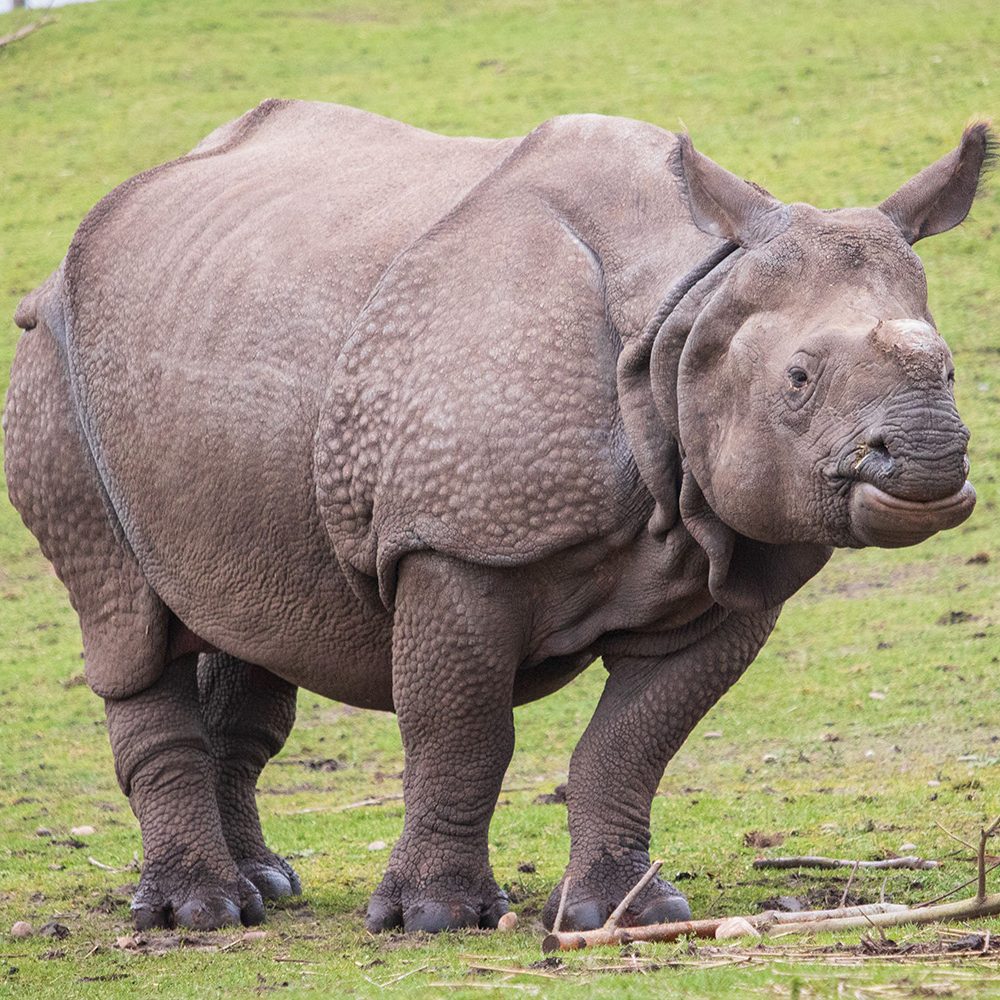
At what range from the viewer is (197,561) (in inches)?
309

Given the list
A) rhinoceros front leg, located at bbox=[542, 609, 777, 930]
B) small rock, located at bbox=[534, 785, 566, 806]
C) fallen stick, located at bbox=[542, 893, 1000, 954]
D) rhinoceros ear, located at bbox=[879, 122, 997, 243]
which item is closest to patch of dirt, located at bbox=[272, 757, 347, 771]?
small rock, located at bbox=[534, 785, 566, 806]

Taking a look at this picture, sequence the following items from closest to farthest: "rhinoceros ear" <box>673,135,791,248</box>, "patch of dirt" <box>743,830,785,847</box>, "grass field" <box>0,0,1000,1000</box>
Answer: "rhinoceros ear" <box>673,135,791,248</box>
"grass field" <box>0,0,1000,1000</box>
"patch of dirt" <box>743,830,785,847</box>

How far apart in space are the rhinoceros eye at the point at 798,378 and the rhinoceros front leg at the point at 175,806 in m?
3.27

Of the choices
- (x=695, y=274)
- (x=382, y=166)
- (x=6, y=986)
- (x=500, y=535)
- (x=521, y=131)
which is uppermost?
(x=521, y=131)

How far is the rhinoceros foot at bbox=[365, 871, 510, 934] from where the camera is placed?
281 inches

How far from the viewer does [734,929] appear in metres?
6.26

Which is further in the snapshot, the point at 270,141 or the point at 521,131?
the point at 521,131

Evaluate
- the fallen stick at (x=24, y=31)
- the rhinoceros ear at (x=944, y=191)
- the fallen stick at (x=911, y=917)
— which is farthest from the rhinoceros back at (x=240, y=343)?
the fallen stick at (x=24, y=31)

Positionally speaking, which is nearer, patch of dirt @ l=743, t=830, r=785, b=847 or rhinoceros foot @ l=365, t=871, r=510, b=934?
rhinoceros foot @ l=365, t=871, r=510, b=934

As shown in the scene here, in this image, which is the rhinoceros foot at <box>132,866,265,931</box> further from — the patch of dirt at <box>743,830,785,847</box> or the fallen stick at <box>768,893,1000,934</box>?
the fallen stick at <box>768,893,1000,934</box>

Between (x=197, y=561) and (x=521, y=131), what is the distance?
63.9ft

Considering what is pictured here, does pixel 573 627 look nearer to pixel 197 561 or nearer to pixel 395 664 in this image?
pixel 395 664

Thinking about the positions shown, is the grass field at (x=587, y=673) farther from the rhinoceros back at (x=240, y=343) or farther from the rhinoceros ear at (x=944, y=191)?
the rhinoceros ear at (x=944, y=191)

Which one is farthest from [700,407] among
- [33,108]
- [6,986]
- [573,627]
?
[33,108]
